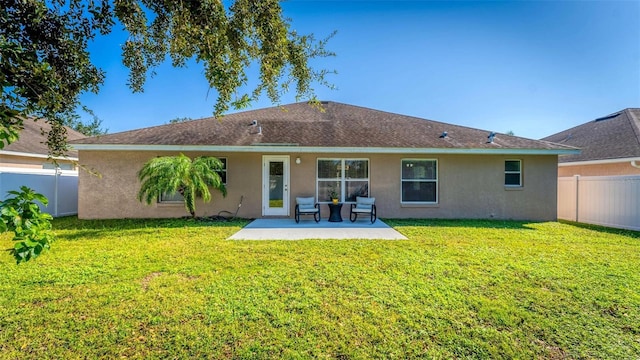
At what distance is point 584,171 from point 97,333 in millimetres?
19371

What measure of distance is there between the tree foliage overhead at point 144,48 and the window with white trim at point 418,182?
698 cm

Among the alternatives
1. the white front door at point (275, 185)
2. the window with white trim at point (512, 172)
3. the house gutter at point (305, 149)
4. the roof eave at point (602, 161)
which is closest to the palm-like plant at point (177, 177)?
the house gutter at point (305, 149)

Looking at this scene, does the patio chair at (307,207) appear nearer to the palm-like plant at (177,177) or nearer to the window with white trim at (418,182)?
the palm-like plant at (177,177)

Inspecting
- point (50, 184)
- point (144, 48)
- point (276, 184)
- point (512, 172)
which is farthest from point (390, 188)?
point (50, 184)

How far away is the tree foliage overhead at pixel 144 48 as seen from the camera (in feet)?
9.71

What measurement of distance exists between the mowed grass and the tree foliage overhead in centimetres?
227

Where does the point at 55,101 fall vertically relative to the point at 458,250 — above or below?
above

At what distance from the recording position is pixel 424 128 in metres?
12.5

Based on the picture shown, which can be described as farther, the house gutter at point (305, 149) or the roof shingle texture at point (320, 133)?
the roof shingle texture at point (320, 133)

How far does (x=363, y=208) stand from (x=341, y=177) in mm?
1633

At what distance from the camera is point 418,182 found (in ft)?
35.8

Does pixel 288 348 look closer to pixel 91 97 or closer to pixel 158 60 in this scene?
pixel 91 97

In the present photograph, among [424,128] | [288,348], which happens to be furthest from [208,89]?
[424,128]

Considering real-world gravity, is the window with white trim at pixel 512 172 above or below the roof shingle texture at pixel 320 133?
below
